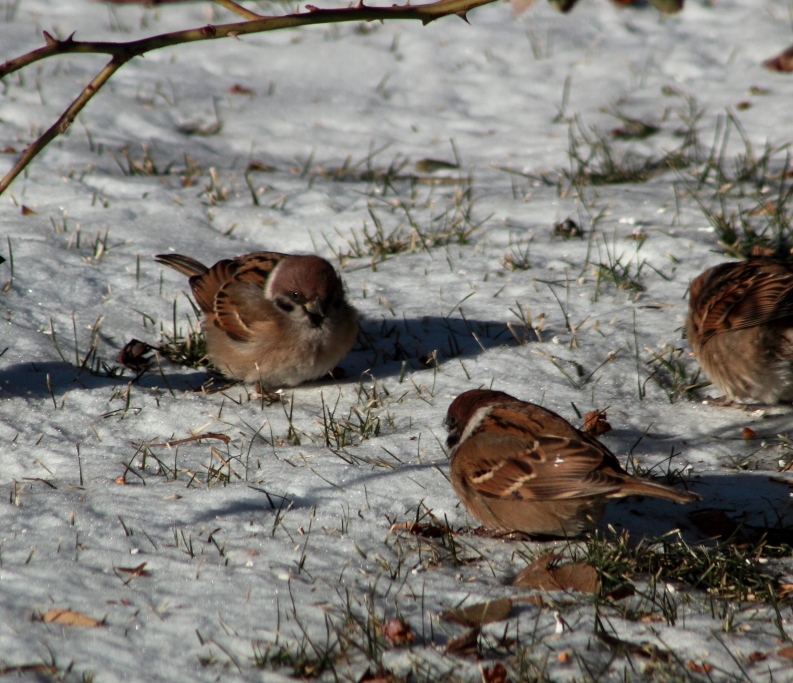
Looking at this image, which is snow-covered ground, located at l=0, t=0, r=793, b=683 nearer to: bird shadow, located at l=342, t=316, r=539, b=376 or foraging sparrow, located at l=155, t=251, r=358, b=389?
bird shadow, located at l=342, t=316, r=539, b=376

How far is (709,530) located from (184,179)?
17.4ft

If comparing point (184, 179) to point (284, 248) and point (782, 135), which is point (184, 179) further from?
point (782, 135)

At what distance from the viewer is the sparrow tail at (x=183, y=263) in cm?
600

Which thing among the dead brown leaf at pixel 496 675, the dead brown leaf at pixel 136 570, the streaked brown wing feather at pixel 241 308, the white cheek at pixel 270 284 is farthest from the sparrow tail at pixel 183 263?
the dead brown leaf at pixel 496 675

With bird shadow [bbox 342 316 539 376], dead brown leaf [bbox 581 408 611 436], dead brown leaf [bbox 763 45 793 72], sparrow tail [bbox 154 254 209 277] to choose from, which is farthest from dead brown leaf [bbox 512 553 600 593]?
dead brown leaf [bbox 763 45 793 72]

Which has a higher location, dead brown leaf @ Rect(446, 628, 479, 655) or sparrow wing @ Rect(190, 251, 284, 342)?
sparrow wing @ Rect(190, 251, 284, 342)

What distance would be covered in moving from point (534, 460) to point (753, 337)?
5.48ft

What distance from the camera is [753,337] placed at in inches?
191

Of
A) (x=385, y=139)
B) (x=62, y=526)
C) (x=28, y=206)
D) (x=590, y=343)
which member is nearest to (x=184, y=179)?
(x=28, y=206)

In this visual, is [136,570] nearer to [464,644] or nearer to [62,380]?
[464,644]

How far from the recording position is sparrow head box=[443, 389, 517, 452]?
13.5 ft

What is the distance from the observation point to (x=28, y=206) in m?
7.03

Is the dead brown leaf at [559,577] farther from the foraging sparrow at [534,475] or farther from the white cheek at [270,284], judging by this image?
the white cheek at [270,284]

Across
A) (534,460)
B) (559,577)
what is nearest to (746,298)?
(534,460)
